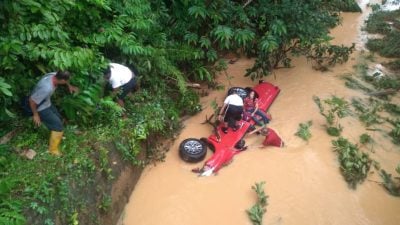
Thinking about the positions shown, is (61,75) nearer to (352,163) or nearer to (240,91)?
(240,91)

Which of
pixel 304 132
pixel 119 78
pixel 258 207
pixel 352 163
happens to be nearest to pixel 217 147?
pixel 258 207

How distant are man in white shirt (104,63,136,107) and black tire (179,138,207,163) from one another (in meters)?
1.66

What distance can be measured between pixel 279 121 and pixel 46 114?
540 cm

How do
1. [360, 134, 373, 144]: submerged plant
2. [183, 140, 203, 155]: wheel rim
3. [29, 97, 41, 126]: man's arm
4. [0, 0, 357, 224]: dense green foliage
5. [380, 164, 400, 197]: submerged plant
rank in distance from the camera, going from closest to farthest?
[0, 0, 357, 224]: dense green foliage < [29, 97, 41, 126]: man's arm < [380, 164, 400, 197]: submerged plant < [183, 140, 203, 155]: wheel rim < [360, 134, 373, 144]: submerged plant

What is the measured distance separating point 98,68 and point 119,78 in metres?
0.43

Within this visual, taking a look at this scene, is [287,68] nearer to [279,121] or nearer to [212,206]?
[279,121]

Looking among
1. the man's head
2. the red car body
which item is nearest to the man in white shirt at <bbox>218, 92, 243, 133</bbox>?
the red car body

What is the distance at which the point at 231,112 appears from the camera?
7535 millimetres

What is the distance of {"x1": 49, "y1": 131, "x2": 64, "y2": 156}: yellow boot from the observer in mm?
5121

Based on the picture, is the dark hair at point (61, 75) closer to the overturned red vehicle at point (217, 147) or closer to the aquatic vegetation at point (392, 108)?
the overturned red vehicle at point (217, 147)

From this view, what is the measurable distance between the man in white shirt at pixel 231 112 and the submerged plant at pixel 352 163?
7.50 feet

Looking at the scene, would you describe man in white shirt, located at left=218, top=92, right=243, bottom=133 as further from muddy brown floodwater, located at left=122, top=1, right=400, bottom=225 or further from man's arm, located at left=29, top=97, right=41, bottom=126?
man's arm, located at left=29, top=97, right=41, bottom=126

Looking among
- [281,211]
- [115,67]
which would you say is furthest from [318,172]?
[115,67]

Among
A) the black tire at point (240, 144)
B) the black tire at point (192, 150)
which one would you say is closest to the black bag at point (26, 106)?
the black tire at point (192, 150)
